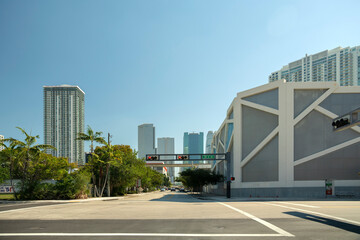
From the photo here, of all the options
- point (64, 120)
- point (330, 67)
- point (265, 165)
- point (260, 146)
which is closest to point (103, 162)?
point (260, 146)

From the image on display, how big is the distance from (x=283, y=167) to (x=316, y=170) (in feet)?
13.9

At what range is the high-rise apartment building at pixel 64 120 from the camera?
5896 inches

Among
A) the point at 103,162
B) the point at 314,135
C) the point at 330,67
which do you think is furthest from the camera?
the point at 330,67

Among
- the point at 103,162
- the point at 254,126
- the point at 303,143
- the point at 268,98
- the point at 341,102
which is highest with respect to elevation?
the point at 268,98

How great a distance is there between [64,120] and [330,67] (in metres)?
146

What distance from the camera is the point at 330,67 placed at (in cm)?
16238

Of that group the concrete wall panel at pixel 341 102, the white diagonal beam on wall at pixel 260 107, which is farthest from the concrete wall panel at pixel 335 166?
the white diagonal beam on wall at pixel 260 107

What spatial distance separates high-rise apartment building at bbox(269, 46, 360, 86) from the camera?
154 m

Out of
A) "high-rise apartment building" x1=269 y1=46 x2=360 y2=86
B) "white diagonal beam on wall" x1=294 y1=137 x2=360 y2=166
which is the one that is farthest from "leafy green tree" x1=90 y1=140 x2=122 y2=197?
"high-rise apartment building" x1=269 y1=46 x2=360 y2=86

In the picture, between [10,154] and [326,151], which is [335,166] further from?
[10,154]

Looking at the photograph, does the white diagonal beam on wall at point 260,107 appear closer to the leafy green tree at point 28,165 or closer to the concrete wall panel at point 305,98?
the concrete wall panel at point 305,98

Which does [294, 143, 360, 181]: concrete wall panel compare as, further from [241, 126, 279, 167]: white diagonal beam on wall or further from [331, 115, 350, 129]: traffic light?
[331, 115, 350, 129]: traffic light

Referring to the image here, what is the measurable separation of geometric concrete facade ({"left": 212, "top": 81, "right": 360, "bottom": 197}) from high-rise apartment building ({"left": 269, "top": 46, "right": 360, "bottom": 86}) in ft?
440

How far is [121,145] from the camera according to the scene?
72250 mm
